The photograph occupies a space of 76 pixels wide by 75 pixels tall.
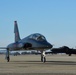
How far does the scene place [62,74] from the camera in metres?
21.7

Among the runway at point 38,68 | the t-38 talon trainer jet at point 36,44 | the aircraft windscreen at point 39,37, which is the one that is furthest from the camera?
the aircraft windscreen at point 39,37

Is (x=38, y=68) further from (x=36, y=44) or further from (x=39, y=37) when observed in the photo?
(x=39, y=37)

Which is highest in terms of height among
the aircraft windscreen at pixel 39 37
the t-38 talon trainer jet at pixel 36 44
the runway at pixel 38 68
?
the aircraft windscreen at pixel 39 37

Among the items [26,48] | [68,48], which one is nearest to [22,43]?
[26,48]

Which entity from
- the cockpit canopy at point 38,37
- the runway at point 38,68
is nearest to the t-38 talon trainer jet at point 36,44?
the cockpit canopy at point 38,37

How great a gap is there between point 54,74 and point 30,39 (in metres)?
25.3

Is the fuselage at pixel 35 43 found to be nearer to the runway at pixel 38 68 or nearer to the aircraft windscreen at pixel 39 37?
the aircraft windscreen at pixel 39 37

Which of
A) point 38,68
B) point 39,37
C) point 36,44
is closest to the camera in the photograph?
point 38,68

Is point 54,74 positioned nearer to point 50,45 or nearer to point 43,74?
point 43,74

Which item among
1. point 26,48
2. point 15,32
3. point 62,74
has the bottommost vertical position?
point 62,74

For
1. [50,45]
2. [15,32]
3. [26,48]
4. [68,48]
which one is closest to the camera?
[50,45]

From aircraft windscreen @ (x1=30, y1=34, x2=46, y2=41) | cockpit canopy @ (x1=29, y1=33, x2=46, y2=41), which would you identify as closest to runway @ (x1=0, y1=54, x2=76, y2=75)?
aircraft windscreen @ (x1=30, y1=34, x2=46, y2=41)

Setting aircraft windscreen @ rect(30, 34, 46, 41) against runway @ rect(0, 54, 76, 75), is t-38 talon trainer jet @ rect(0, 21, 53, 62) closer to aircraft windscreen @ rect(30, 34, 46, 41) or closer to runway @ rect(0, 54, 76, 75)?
aircraft windscreen @ rect(30, 34, 46, 41)

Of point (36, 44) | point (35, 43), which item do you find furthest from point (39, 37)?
point (36, 44)
